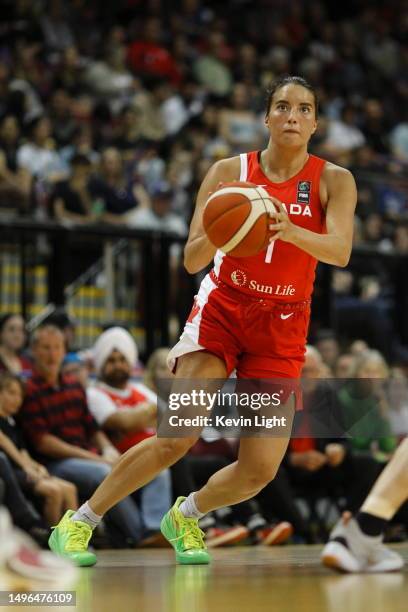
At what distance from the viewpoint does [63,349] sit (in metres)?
8.23

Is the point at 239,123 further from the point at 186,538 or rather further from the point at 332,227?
the point at 332,227

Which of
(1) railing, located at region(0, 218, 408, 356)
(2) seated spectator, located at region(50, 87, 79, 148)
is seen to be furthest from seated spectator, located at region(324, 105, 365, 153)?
(1) railing, located at region(0, 218, 408, 356)

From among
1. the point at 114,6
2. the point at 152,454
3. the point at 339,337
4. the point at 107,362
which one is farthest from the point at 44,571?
the point at 114,6

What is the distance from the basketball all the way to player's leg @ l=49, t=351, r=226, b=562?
0.68 m

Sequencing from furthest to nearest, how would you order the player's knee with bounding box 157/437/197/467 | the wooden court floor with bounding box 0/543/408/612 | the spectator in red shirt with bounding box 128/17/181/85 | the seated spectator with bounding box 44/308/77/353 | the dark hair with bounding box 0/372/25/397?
the spectator in red shirt with bounding box 128/17/181/85 → the seated spectator with bounding box 44/308/77/353 → the dark hair with bounding box 0/372/25/397 → the player's knee with bounding box 157/437/197/467 → the wooden court floor with bounding box 0/543/408/612

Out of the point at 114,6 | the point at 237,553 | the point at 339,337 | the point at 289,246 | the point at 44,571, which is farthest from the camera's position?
the point at 114,6

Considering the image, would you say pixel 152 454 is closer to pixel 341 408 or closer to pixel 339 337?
pixel 341 408

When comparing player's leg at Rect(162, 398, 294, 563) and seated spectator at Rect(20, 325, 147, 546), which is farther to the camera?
seated spectator at Rect(20, 325, 147, 546)

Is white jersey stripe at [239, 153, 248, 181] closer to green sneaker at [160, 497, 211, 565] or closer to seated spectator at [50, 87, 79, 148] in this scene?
green sneaker at [160, 497, 211, 565]

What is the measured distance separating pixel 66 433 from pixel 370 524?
3.78 metres

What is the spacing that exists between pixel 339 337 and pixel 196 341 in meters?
6.57

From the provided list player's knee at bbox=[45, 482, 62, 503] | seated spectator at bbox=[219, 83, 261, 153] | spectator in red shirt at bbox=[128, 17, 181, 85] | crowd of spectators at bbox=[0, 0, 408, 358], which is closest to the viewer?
player's knee at bbox=[45, 482, 62, 503]

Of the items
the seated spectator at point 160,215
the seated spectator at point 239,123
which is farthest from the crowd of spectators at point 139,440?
the seated spectator at point 239,123

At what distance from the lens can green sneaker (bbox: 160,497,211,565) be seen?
5723mm
